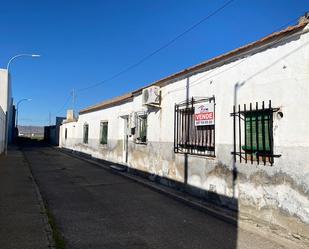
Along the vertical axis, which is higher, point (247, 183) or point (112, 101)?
point (112, 101)

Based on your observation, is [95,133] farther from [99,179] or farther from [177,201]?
[177,201]

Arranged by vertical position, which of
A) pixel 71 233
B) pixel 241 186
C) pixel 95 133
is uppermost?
pixel 95 133

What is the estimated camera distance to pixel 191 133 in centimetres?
954

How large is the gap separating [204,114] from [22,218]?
4751mm

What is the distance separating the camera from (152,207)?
26.0 feet

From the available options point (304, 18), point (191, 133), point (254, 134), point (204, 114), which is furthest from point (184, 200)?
point (304, 18)

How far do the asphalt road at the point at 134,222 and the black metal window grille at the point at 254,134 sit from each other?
4.72 ft

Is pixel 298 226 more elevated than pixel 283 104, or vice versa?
pixel 283 104

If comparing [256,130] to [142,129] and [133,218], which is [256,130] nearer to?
[133,218]

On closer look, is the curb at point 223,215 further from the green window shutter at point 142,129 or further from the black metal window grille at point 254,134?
the green window shutter at point 142,129

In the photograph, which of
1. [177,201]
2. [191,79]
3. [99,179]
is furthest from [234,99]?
[99,179]

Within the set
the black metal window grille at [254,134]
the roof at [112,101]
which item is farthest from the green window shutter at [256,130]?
the roof at [112,101]

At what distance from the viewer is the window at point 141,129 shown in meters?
13.1

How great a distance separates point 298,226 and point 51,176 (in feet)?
31.3
